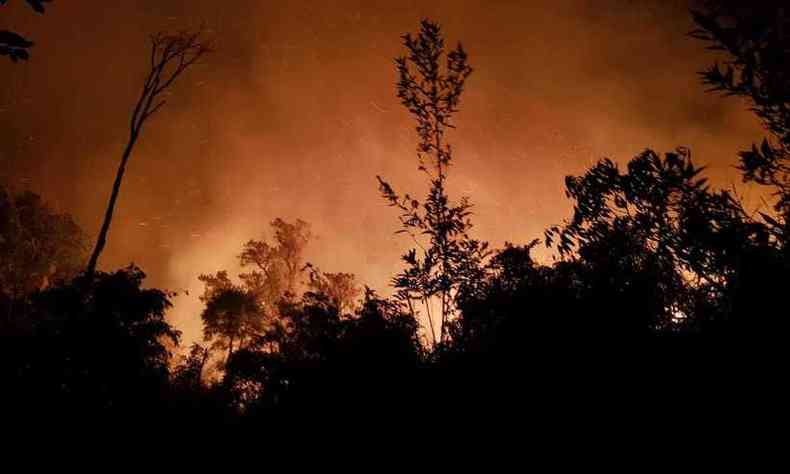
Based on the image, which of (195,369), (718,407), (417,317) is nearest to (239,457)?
(417,317)

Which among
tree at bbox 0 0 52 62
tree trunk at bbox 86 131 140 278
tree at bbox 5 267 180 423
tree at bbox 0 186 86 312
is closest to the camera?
tree at bbox 0 0 52 62

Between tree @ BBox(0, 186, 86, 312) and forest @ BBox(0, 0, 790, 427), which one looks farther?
tree @ BBox(0, 186, 86, 312)

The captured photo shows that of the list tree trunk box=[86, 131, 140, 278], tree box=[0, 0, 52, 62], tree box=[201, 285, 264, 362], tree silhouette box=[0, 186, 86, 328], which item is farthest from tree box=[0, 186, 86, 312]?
tree box=[0, 0, 52, 62]

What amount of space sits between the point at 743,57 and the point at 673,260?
4.03 m

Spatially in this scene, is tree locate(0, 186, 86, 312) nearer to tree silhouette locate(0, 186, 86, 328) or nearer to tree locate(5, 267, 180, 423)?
tree silhouette locate(0, 186, 86, 328)

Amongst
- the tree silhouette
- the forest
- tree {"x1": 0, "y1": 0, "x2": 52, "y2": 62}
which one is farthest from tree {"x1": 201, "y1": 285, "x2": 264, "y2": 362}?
tree {"x1": 0, "y1": 0, "x2": 52, "y2": 62}

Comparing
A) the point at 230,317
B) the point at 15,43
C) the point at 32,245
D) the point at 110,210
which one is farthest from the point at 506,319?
the point at 32,245

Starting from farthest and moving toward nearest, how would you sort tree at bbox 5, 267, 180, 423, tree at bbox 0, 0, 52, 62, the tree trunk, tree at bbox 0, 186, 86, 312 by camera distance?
1. tree at bbox 0, 186, 86, 312
2. the tree trunk
3. tree at bbox 5, 267, 180, 423
4. tree at bbox 0, 0, 52, 62

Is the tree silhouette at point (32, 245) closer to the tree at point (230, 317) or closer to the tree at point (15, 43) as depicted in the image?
the tree at point (230, 317)

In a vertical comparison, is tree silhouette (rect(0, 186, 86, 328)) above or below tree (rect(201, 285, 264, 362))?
above

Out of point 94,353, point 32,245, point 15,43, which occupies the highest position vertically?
point 32,245

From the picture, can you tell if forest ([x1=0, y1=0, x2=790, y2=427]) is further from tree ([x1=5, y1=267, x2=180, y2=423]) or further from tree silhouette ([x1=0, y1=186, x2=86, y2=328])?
tree silhouette ([x1=0, y1=186, x2=86, y2=328])

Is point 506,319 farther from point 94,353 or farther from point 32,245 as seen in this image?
point 32,245

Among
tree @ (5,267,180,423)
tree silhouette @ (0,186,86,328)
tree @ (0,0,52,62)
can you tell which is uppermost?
tree silhouette @ (0,186,86,328)
